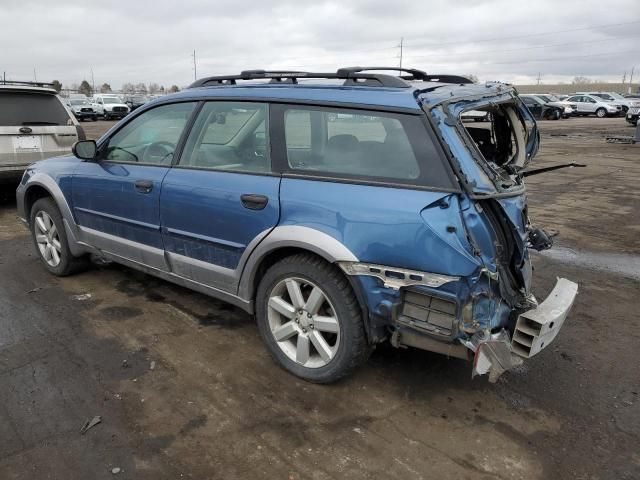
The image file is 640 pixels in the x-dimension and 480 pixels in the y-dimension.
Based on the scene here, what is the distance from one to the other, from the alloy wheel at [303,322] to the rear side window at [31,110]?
5.87 m

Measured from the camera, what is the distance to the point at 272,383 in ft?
10.3

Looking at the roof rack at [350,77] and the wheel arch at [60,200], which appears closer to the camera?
the roof rack at [350,77]

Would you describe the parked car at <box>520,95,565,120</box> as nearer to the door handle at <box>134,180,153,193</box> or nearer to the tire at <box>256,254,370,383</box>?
the door handle at <box>134,180,153,193</box>

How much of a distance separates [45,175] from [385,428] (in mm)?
3783

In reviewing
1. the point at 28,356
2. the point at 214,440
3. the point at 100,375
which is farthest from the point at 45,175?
the point at 214,440

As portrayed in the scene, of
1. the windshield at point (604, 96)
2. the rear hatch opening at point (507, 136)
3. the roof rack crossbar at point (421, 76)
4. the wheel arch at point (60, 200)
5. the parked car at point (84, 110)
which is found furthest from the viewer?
the windshield at point (604, 96)

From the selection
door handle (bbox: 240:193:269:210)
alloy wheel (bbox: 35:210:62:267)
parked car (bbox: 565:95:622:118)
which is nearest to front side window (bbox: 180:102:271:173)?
door handle (bbox: 240:193:269:210)

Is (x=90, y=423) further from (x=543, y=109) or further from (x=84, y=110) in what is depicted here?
(x=84, y=110)

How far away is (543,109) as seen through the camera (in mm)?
32156

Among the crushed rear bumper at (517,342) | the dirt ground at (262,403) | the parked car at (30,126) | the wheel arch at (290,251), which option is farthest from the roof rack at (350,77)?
the parked car at (30,126)

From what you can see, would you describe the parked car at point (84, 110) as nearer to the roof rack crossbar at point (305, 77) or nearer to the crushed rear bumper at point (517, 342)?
the roof rack crossbar at point (305, 77)

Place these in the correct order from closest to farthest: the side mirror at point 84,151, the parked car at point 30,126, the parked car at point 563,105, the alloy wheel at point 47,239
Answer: the side mirror at point 84,151, the alloy wheel at point 47,239, the parked car at point 30,126, the parked car at point 563,105

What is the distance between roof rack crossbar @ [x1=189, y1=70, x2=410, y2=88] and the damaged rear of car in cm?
25

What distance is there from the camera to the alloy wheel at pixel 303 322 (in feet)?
9.70
